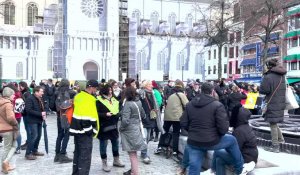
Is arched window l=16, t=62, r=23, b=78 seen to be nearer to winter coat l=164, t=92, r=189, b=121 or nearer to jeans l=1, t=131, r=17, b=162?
jeans l=1, t=131, r=17, b=162

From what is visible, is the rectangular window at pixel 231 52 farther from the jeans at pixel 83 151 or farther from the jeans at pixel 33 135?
the jeans at pixel 83 151

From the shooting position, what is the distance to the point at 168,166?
8.86 m

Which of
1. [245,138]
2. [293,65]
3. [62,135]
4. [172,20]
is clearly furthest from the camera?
[172,20]

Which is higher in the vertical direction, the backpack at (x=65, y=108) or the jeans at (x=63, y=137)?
the backpack at (x=65, y=108)

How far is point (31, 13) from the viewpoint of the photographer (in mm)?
66625

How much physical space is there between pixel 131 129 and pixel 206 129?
2.06 metres

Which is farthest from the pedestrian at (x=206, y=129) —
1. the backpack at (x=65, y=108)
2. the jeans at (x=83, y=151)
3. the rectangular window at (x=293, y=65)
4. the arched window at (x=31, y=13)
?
the arched window at (x=31, y=13)

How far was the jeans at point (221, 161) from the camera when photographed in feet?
21.1

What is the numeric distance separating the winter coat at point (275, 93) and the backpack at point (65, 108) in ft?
13.2

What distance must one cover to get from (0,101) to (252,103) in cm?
1107

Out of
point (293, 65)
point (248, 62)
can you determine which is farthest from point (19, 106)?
point (248, 62)

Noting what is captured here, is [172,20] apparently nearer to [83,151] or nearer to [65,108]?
[65,108]

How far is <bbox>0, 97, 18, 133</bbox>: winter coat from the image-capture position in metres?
7.89

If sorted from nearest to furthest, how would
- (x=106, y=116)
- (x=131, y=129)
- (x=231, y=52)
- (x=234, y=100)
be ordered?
(x=131, y=129), (x=106, y=116), (x=234, y=100), (x=231, y=52)
